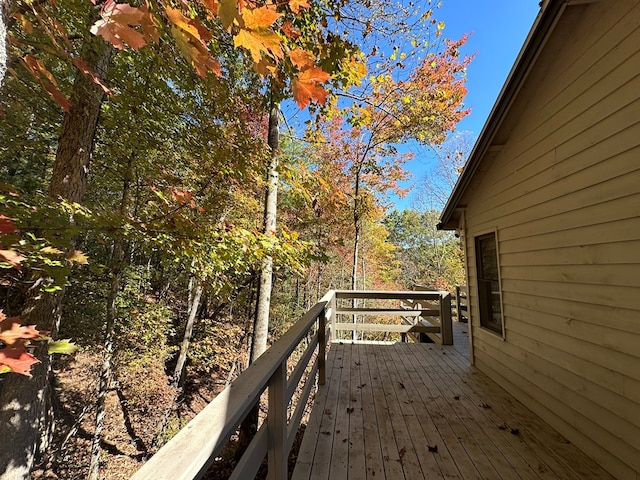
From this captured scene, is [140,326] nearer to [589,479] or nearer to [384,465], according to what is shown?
[384,465]

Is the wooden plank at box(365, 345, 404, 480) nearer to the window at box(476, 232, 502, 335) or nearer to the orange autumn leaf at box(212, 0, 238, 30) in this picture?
the window at box(476, 232, 502, 335)

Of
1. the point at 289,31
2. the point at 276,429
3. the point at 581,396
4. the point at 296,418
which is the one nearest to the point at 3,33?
the point at 289,31

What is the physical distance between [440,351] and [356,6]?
531 centimetres

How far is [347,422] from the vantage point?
2721 mm

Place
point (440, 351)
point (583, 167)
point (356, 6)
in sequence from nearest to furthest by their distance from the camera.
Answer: point (583, 167) < point (356, 6) < point (440, 351)

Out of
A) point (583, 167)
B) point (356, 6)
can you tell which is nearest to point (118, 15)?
point (583, 167)

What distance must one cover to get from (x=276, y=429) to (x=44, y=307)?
122 inches

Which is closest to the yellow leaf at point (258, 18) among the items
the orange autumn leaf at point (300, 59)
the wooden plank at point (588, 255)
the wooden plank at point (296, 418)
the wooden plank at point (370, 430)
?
the orange autumn leaf at point (300, 59)

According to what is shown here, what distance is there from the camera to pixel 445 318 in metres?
5.54

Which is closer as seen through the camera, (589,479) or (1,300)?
(589,479)

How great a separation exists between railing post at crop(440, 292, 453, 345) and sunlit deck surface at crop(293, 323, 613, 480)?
1471 mm

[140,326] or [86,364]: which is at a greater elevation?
[140,326]

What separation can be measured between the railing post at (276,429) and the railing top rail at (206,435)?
20 centimetres

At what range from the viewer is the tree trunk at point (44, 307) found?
9.21ft
